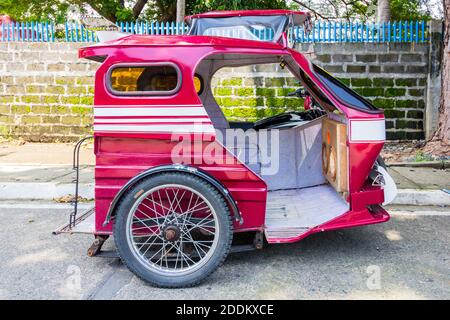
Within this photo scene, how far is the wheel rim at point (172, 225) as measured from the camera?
333cm

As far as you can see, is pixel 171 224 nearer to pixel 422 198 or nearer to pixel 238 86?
pixel 422 198

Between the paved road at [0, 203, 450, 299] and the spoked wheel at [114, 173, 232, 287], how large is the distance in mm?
138

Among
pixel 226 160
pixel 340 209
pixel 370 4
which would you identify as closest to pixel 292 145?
pixel 340 209

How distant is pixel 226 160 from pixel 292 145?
1645 millimetres

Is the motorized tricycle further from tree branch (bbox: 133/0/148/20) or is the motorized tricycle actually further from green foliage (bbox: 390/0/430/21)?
tree branch (bbox: 133/0/148/20)

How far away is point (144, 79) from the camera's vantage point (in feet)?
11.9

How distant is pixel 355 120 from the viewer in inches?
143

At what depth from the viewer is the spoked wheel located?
330 cm

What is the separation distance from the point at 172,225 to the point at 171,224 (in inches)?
0.5

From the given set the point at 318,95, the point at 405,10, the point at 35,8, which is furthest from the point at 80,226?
the point at 35,8

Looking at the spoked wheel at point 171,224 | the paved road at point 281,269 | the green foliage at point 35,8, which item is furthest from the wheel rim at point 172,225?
the green foliage at point 35,8

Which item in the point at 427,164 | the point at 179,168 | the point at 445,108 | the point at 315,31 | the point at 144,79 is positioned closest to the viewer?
the point at 179,168

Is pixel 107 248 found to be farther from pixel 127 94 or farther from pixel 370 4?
pixel 370 4

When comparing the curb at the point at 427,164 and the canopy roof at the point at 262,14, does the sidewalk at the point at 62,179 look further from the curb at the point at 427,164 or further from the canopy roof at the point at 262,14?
the canopy roof at the point at 262,14
